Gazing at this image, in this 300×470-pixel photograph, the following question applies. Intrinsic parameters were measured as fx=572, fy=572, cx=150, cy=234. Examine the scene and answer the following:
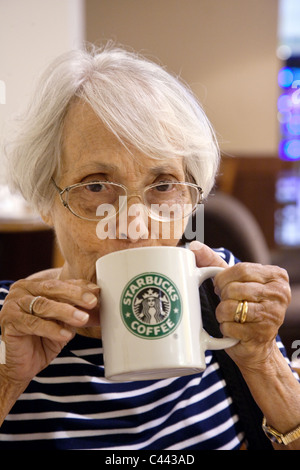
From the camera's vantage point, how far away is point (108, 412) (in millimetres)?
915

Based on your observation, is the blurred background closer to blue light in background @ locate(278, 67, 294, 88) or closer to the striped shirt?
blue light in background @ locate(278, 67, 294, 88)

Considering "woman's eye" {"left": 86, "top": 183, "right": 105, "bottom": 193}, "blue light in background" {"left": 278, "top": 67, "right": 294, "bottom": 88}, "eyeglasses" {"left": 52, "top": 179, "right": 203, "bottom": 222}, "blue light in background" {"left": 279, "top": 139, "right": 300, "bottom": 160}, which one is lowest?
"blue light in background" {"left": 279, "top": 139, "right": 300, "bottom": 160}

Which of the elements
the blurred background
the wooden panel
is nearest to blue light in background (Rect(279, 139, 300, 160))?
the blurred background

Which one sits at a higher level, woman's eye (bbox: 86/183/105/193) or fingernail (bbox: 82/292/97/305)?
woman's eye (bbox: 86/183/105/193)

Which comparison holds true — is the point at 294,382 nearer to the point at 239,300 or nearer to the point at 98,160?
the point at 239,300

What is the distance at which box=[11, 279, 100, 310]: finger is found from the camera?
667 millimetres

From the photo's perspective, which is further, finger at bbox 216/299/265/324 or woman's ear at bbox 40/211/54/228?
woman's ear at bbox 40/211/54/228

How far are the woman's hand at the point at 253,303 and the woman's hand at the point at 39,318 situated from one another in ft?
0.53

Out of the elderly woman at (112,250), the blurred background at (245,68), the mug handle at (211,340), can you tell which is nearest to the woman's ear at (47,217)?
the elderly woman at (112,250)

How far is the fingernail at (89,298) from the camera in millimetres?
663

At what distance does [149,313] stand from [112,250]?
0.20 m

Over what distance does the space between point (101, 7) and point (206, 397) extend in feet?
15.1

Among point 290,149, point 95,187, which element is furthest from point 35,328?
point 290,149

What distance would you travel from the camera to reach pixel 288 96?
5246 mm
